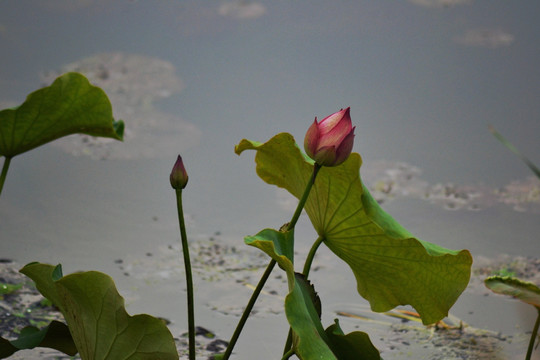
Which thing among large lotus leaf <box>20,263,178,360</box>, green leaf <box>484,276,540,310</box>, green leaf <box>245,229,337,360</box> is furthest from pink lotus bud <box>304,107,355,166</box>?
green leaf <box>484,276,540,310</box>

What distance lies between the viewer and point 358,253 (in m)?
0.82

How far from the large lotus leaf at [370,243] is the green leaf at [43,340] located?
0.34m

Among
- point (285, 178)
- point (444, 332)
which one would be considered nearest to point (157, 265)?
point (444, 332)

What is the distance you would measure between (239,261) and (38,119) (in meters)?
1.49

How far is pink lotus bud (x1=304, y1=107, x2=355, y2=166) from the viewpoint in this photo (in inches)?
26.1

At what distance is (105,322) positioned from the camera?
62 centimetres

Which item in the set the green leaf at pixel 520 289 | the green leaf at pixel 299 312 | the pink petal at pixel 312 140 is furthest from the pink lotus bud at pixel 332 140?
the green leaf at pixel 520 289

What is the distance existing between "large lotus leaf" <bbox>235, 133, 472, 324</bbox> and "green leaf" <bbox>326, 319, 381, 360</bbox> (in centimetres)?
15

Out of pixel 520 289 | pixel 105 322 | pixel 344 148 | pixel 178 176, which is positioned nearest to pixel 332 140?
pixel 344 148

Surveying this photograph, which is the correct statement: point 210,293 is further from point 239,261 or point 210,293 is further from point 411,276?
point 411,276

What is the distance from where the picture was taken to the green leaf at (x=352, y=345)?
2.10 feet

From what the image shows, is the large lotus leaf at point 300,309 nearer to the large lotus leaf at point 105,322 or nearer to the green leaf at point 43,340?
the large lotus leaf at point 105,322

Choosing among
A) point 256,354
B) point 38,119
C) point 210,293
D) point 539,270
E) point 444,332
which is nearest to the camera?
point 38,119

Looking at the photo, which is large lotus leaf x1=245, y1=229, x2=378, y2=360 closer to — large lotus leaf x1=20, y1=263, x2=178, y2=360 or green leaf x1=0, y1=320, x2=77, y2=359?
large lotus leaf x1=20, y1=263, x2=178, y2=360
